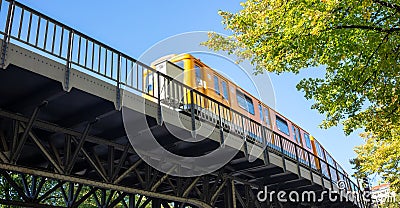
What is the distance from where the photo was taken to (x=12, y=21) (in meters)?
6.04

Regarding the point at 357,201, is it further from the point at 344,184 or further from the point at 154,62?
the point at 154,62

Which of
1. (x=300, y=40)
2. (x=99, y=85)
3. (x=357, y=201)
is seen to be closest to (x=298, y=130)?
(x=357, y=201)

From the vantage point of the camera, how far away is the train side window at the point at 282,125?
18.5 meters

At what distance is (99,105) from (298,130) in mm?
16138

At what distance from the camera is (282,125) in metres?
18.9

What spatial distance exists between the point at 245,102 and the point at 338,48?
21.3ft

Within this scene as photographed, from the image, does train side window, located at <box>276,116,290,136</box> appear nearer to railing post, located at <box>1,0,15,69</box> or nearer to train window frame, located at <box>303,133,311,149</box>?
train window frame, located at <box>303,133,311,149</box>

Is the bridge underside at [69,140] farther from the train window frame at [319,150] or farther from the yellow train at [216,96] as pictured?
the train window frame at [319,150]

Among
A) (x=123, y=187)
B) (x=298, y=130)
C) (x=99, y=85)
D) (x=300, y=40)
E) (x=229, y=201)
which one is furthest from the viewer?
(x=298, y=130)

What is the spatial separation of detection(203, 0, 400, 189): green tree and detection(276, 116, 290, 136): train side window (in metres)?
7.11

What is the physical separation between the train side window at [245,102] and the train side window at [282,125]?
2.91m

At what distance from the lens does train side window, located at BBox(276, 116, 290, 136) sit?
1847 centimetres

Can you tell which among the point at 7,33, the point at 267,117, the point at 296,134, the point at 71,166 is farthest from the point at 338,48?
the point at 296,134

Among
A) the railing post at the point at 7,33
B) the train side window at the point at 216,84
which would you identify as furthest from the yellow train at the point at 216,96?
the railing post at the point at 7,33
